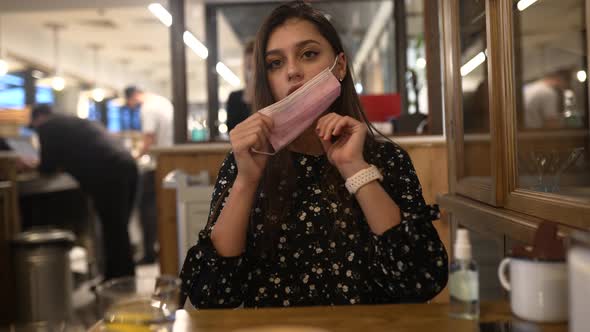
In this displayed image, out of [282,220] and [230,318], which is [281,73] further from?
[230,318]

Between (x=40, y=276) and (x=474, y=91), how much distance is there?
3021 mm

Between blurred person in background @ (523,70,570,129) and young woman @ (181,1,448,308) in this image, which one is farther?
blurred person in background @ (523,70,570,129)

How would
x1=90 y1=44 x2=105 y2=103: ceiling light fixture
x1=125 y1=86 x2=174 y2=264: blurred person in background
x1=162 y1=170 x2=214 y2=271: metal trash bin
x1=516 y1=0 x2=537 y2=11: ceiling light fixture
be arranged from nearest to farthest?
x1=516 y1=0 x2=537 y2=11: ceiling light fixture, x1=162 y1=170 x2=214 y2=271: metal trash bin, x1=125 y1=86 x2=174 y2=264: blurred person in background, x1=90 y1=44 x2=105 y2=103: ceiling light fixture

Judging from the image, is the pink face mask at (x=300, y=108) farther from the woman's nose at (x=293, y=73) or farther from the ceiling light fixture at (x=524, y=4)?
the ceiling light fixture at (x=524, y=4)

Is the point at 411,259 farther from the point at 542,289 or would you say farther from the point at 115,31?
the point at 115,31

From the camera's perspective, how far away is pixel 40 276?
3613 millimetres

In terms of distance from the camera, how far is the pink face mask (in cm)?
118

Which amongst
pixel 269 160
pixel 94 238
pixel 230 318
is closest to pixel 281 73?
pixel 269 160

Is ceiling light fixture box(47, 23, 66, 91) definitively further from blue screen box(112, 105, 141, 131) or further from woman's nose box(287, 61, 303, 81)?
woman's nose box(287, 61, 303, 81)

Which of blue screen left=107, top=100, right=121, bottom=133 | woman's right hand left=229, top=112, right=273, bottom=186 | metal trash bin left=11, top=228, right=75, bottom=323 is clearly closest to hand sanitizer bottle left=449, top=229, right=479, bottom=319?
woman's right hand left=229, top=112, right=273, bottom=186

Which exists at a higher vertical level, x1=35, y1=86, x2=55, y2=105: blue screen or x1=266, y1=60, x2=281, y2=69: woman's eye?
x1=35, y1=86, x2=55, y2=105: blue screen

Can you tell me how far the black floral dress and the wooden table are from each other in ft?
0.73

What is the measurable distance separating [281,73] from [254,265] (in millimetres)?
466

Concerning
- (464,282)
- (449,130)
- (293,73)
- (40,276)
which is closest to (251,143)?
(293,73)
